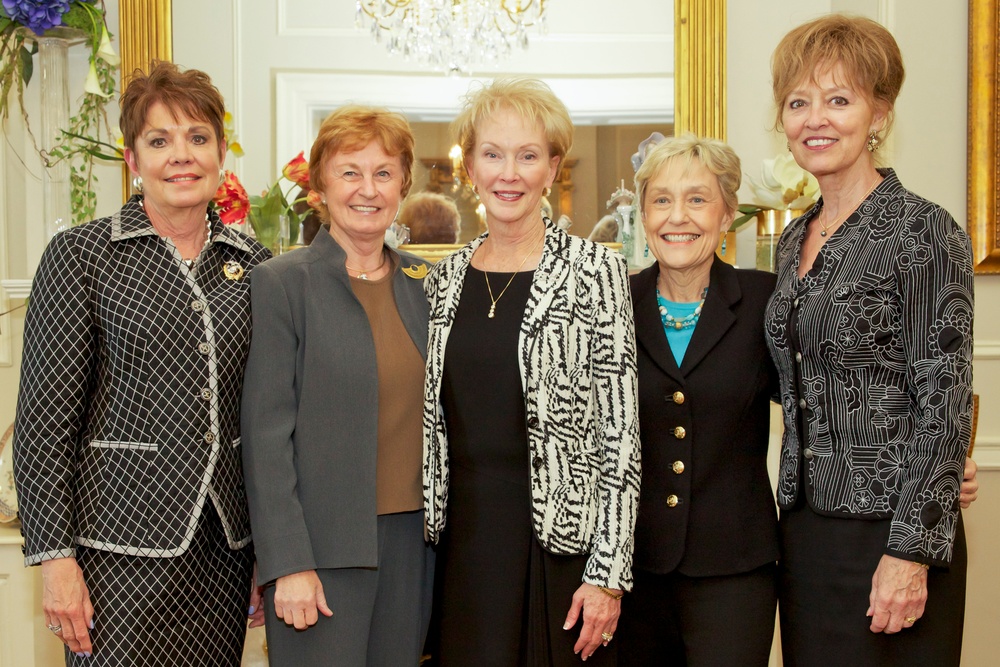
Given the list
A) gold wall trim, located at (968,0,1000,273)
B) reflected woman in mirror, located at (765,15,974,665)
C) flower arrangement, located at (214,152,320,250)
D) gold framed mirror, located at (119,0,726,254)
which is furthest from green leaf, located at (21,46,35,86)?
gold wall trim, located at (968,0,1000,273)

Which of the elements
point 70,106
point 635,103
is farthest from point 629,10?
point 70,106

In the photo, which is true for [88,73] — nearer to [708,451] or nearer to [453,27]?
[453,27]

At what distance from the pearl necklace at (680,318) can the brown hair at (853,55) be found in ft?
1.59

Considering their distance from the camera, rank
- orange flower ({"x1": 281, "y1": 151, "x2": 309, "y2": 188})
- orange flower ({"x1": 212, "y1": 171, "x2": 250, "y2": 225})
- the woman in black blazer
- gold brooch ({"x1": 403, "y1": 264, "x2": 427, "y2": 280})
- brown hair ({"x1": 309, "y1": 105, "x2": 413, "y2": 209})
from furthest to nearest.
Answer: orange flower ({"x1": 281, "y1": 151, "x2": 309, "y2": 188}) < orange flower ({"x1": 212, "y1": 171, "x2": 250, "y2": 225}) < gold brooch ({"x1": 403, "y1": 264, "x2": 427, "y2": 280}) < brown hair ({"x1": 309, "y1": 105, "x2": 413, "y2": 209}) < the woman in black blazer

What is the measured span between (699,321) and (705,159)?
1.14 feet

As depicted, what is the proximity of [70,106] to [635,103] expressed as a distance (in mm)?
1889

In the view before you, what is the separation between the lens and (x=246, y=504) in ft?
5.93

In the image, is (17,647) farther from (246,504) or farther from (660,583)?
(660,583)

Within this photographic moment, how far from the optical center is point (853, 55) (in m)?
1.65

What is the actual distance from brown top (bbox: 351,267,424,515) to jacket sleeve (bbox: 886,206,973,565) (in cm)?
94

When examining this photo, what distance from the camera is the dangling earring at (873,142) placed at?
1722 millimetres

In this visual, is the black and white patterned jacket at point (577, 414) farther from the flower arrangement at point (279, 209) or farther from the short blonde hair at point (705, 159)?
the flower arrangement at point (279, 209)

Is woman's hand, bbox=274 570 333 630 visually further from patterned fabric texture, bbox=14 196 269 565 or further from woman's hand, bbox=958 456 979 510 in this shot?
woman's hand, bbox=958 456 979 510

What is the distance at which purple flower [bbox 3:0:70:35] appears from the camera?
96.3 inches
